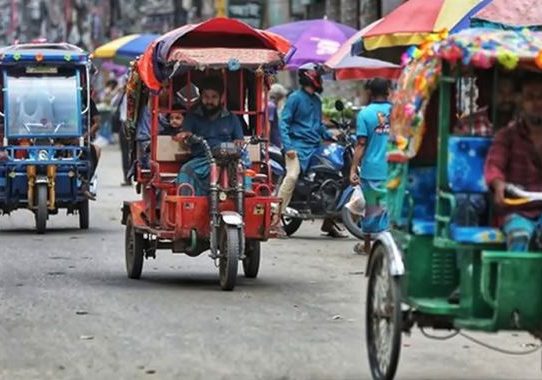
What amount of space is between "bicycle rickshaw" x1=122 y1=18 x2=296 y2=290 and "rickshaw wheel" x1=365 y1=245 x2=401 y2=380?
13.3 feet

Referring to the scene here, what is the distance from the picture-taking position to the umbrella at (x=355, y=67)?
63.2 feet

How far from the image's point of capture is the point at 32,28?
8756 cm

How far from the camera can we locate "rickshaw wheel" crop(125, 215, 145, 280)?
14.3m

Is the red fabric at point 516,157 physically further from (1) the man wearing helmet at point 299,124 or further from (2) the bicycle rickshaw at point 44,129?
(2) the bicycle rickshaw at point 44,129

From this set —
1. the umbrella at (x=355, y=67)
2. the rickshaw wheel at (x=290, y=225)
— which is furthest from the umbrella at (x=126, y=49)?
the rickshaw wheel at (x=290, y=225)

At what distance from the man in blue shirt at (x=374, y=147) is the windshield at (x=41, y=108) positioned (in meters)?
4.89

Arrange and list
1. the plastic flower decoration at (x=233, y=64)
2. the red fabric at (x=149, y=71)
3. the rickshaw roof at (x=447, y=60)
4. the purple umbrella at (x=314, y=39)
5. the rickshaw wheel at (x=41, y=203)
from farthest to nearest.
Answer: the purple umbrella at (x=314, y=39) < the rickshaw wheel at (x=41, y=203) < the red fabric at (x=149, y=71) < the plastic flower decoration at (x=233, y=64) < the rickshaw roof at (x=447, y=60)

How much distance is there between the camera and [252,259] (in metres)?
14.2

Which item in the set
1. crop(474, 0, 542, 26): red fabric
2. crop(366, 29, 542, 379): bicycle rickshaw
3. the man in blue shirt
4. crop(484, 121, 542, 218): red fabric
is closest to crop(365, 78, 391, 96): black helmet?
the man in blue shirt

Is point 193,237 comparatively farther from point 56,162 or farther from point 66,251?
point 56,162

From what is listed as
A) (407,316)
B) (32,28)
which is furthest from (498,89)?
(32,28)

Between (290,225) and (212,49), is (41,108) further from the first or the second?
(212,49)

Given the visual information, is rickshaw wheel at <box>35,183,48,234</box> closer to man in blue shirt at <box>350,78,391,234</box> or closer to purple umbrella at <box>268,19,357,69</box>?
man in blue shirt at <box>350,78,391,234</box>

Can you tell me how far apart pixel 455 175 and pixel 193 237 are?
5.39 metres
